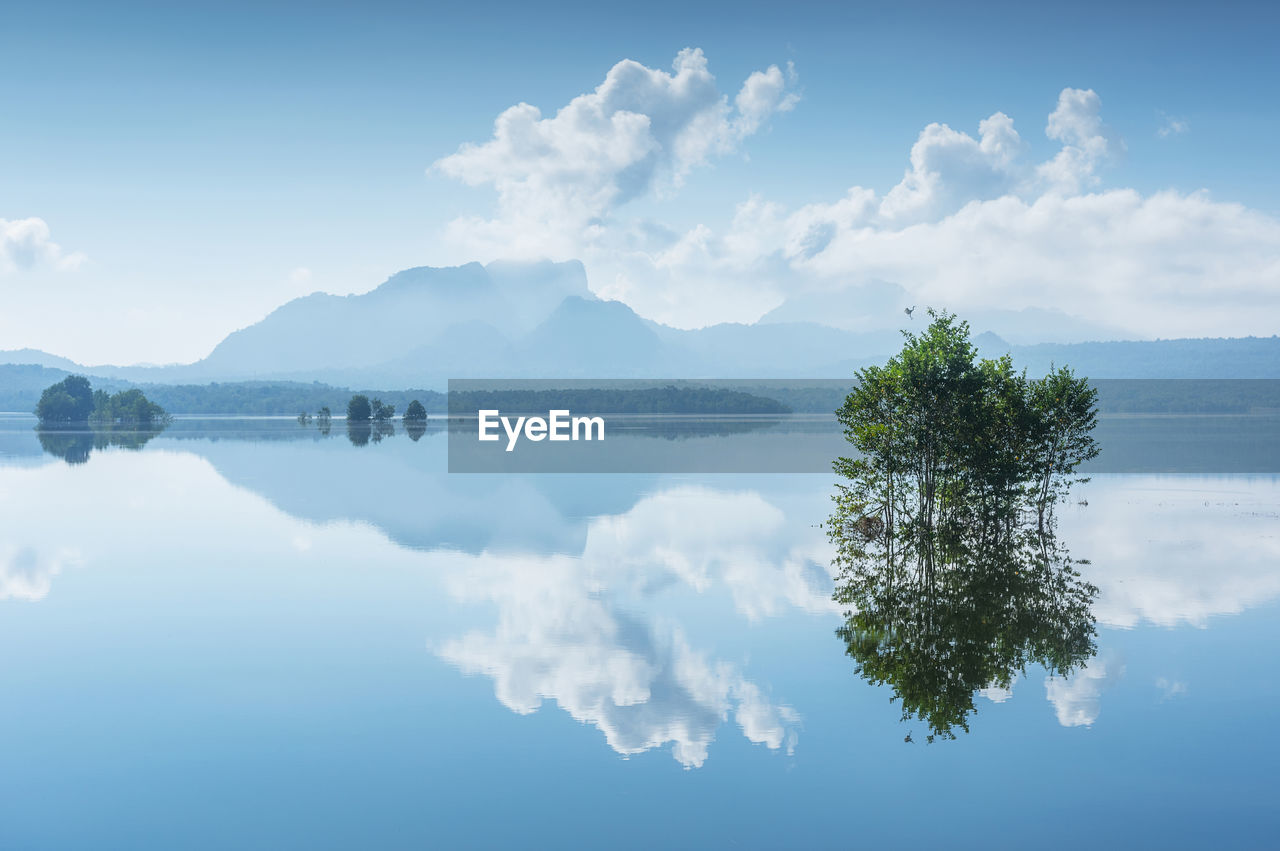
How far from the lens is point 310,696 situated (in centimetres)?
1242

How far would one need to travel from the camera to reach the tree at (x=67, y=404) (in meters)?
118

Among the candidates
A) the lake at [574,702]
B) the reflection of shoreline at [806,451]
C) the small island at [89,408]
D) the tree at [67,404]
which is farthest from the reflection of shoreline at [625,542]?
the tree at [67,404]

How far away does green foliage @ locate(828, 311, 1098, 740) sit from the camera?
16.4m

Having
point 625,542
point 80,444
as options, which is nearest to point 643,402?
point 80,444

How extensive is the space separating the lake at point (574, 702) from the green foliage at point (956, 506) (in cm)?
104

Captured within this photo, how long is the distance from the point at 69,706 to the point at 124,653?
8.42 ft

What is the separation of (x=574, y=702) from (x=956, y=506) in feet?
54.9

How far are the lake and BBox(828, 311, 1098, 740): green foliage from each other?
1042mm

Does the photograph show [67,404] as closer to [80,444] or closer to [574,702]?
[80,444]

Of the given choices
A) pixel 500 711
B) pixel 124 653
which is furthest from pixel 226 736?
pixel 124 653

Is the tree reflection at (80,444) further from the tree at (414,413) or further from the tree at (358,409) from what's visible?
the tree at (414,413)

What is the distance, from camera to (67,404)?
119312mm

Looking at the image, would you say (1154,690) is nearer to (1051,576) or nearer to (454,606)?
(1051,576)

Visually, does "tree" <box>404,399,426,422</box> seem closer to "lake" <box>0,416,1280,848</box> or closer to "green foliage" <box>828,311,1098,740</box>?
"lake" <box>0,416,1280,848</box>
